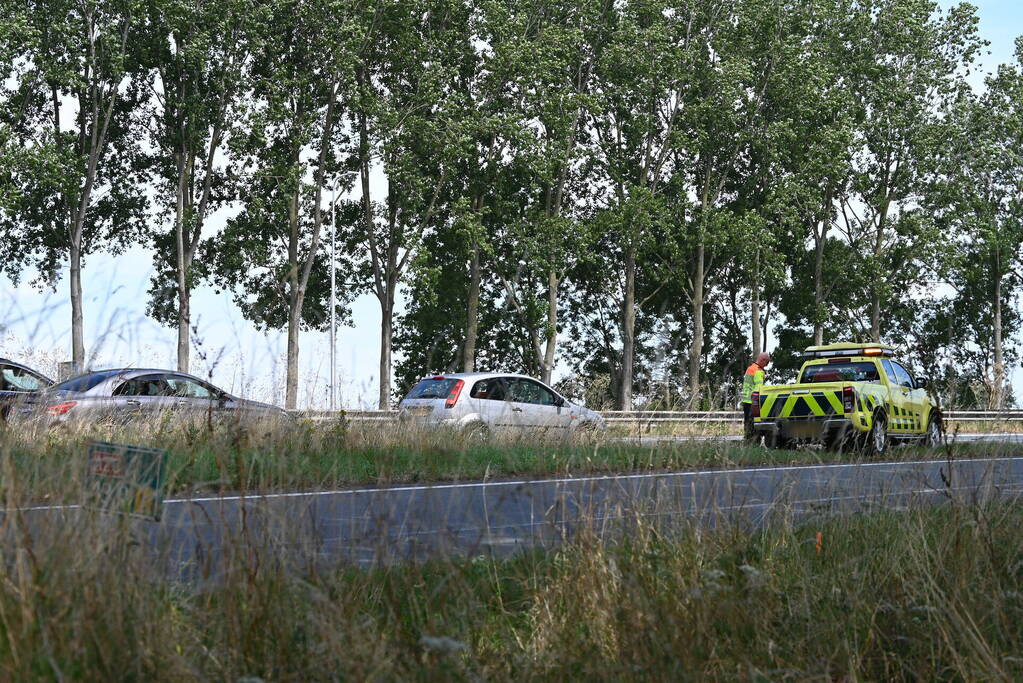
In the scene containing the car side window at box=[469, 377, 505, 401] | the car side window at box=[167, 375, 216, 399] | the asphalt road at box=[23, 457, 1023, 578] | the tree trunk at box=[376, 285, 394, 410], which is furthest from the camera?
the tree trunk at box=[376, 285, 394, 410]

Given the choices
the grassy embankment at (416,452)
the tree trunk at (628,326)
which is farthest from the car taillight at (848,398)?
the tree trunk at (628,326)

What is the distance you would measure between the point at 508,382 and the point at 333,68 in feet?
71.2

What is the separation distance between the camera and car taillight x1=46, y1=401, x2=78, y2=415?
15.0 m

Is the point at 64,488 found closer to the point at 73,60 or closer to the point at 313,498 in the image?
the point at 313,498

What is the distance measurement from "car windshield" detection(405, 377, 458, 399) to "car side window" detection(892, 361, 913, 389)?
7.76 m

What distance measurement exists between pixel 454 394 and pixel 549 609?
15.7 m

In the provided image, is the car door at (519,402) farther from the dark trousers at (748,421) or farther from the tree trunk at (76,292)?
the tree trunk at (76,292)

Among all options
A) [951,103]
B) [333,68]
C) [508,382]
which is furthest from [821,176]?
[508,382]

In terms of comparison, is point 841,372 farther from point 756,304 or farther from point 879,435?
point 756,304

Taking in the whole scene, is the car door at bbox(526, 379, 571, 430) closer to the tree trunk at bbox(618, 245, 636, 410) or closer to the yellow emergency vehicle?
the yellow emergency vehicle

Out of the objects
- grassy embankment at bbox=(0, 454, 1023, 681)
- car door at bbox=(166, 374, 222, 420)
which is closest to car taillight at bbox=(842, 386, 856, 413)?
car door at bbox=(166, 374, 222, 420)

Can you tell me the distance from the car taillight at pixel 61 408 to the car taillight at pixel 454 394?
284 inches

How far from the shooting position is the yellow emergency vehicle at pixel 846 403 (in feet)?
68.7

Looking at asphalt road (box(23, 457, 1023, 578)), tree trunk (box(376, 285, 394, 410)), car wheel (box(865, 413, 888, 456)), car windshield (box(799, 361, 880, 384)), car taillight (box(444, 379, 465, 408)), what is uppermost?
tree trunk (box(376, 285, 394, 410))
